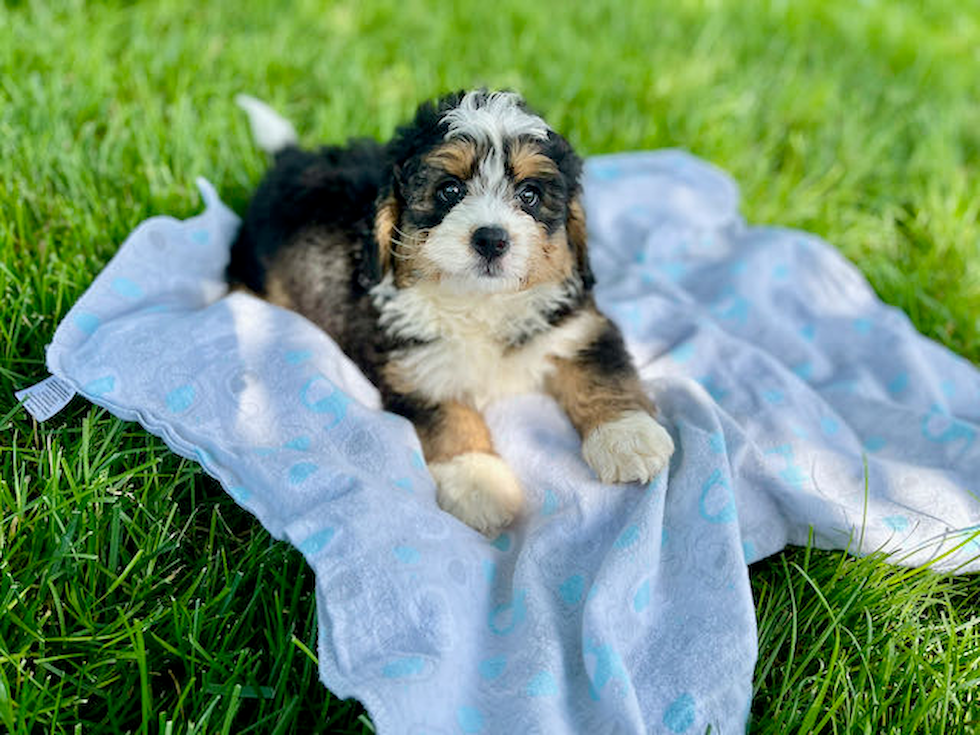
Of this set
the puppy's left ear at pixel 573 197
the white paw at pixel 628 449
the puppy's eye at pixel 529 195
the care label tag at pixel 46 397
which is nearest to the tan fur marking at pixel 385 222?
the puppy's eye at pixel 529 195

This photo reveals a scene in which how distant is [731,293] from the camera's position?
470 cm

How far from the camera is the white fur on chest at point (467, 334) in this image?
356 centimetres

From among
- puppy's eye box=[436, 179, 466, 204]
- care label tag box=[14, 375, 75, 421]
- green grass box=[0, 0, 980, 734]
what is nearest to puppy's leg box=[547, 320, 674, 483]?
green grass box=[0, 0, 980, 734]

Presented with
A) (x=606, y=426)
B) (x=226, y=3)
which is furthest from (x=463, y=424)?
(x=226, y=3)

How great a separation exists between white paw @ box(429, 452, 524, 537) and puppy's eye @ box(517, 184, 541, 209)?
95 cm

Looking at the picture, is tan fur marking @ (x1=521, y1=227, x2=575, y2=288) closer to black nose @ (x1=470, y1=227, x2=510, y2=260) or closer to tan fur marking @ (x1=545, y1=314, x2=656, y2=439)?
black nose @ (x1=470, y1=227, x2=510, y2=260)

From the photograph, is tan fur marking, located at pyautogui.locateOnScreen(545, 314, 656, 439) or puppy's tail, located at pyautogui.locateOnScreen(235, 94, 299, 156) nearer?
tan fur marking, located at pyautogui.locateOnScreen(545, 314, 656, 439)

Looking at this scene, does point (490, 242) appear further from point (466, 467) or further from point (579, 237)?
point (466, 467)

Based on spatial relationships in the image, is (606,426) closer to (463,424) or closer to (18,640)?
(463,424)

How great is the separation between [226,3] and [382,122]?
200 centimetres

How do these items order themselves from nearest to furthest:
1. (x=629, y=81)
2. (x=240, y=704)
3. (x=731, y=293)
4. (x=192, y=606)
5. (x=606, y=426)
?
(x=240, y=704)
(x=192, y=606)
(x=606, y=426)
(x=731, y=293)
(x=629, y=81)

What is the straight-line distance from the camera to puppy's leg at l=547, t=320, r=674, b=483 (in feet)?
10.7

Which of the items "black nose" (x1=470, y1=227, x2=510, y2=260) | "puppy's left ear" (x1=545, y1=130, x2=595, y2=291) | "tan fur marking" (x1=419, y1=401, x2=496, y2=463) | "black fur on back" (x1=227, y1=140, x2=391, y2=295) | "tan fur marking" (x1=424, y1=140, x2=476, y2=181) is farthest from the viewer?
"black fur on back" (x1=227, y1=140, x2=391, y2=295)

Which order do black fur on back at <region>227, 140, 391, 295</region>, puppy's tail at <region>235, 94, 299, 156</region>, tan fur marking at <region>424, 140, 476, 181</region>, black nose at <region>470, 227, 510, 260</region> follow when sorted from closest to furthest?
black nose at <region>470, 227, 510, 260</region>, tan fur marking at <region>424, 140, 476, 181</region>, black fur on back at <region>227, 140, 391, 295</region>, puppy's tail at <region>235, 94, 299, 156</region>
